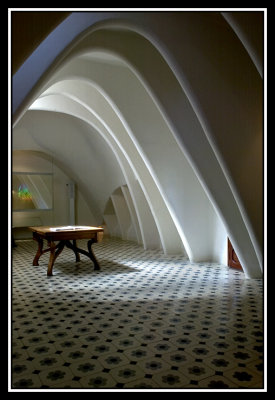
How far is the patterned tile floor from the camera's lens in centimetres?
296

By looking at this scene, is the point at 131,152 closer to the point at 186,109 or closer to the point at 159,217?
the point at 159,217

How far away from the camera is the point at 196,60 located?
483 centimetres

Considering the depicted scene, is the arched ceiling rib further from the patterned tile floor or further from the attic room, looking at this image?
the patterned tile floor

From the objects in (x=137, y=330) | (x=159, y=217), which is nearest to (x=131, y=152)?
(x=159, y=217)

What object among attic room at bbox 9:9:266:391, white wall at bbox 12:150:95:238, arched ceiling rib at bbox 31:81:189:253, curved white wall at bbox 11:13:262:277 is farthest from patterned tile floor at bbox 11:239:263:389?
white wall at bbox 12:150:95:238

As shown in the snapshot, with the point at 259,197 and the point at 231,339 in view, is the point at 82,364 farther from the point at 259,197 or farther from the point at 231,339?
the point at 259,197

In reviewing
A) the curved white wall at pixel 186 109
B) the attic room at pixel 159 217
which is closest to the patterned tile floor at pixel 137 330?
the attic room at pixel 159 217

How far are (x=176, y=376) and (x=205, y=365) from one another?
1.17 feet

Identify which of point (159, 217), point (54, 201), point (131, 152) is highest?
point (131, 152)

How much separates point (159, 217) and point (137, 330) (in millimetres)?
5626

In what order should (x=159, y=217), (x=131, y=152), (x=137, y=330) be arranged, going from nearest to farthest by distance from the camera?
(x=137, y=330), (x=131, y=152), (x=159, y=217)

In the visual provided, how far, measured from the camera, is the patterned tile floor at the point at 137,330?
9.73 feet

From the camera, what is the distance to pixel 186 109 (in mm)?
6445

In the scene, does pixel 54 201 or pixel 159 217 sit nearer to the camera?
pixel 159 217
